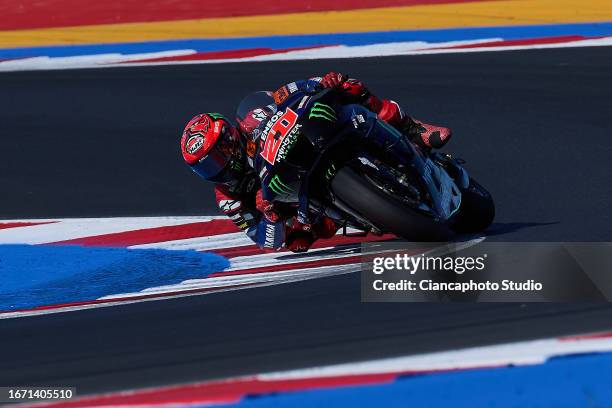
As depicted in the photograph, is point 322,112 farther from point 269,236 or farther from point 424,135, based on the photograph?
point 269,236

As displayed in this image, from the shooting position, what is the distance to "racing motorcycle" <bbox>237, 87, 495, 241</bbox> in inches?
239

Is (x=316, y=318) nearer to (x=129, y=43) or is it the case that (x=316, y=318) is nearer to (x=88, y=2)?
(x=129, y=43)

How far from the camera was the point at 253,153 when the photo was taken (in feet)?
22.9

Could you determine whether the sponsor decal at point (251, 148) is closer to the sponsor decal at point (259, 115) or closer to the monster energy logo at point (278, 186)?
the sponsor decal at point (259, 115)

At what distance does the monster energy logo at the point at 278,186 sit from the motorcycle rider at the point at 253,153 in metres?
0.42

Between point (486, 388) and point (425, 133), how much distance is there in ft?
10.9

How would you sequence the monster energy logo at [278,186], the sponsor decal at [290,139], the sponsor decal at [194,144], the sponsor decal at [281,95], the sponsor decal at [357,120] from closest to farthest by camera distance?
the sponsor decal at [290,139] → the sponsor decal at [357,120] → the monster energy logo at [278,186] → the sponsor decal at [194,144] → the sponsor decal at [281,95]

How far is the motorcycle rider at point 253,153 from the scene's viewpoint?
270 inches

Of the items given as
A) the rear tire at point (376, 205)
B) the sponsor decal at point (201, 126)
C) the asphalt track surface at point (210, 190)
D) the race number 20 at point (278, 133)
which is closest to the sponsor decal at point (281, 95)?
the sponsor decal at point (201, 126)

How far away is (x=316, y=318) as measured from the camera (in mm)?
5281

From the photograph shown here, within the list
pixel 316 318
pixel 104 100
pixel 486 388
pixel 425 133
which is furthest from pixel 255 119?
pixel 104 100

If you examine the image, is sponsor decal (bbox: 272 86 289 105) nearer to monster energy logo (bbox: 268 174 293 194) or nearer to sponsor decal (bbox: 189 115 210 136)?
sponsor decal (bbox: 189 115 210 136)

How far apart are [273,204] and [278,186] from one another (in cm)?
48

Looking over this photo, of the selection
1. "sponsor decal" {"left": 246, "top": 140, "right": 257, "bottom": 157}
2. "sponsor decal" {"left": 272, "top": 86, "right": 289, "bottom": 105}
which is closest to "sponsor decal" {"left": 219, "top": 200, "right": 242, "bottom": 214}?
"sponsor decal" {"left": 246, "top": 140, "right": 257, "bottom": 157}
